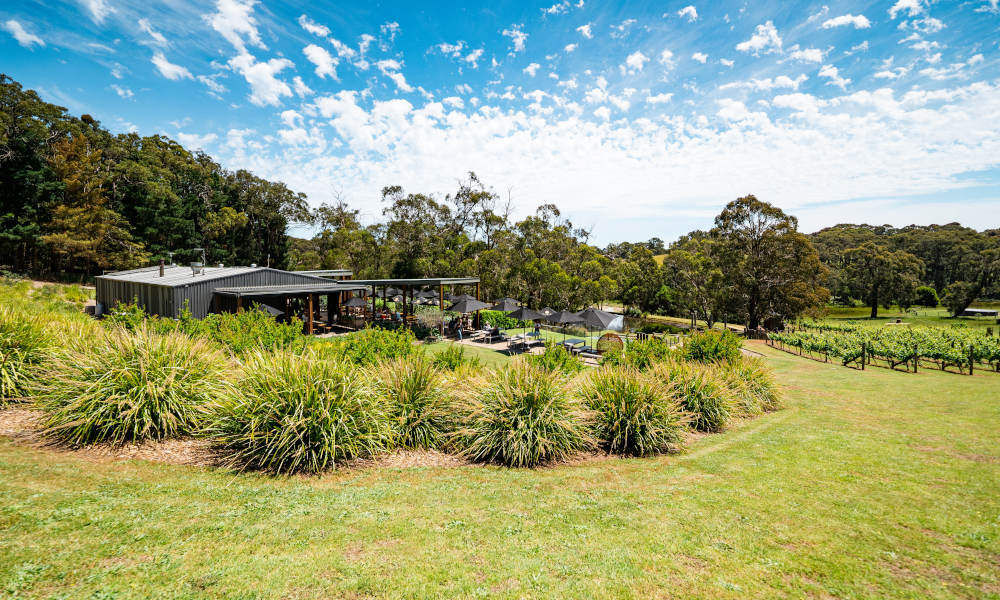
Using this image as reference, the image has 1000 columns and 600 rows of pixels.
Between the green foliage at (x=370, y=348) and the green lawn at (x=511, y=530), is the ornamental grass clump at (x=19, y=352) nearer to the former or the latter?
the green lawn at (x=511, y=530)

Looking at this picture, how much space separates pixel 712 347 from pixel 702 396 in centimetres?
353

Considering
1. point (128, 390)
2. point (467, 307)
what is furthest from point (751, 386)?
point (467, 307)

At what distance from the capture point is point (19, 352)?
713 cm

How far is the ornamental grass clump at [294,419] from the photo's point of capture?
5.35 metres

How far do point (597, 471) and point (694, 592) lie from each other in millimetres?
2918

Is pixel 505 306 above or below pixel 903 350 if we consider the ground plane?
above

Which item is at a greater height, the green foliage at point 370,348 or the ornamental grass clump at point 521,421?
the green foliage at point 370,348

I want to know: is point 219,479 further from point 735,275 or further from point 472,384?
point 735,275

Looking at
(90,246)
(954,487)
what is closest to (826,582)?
(954,487)


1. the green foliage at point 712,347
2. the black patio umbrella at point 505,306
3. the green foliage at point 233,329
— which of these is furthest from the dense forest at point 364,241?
the green foliage at point 233,329

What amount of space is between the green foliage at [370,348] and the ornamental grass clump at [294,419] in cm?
165

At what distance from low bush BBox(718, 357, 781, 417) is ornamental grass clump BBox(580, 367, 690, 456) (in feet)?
10.7

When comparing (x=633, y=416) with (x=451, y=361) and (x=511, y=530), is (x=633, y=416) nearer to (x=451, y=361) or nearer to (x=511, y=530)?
(x=511, y=530)

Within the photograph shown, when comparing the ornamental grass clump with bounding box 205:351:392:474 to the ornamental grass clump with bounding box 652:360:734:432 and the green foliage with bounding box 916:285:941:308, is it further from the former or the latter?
the green foliage with bounding box 916:285:941:308
